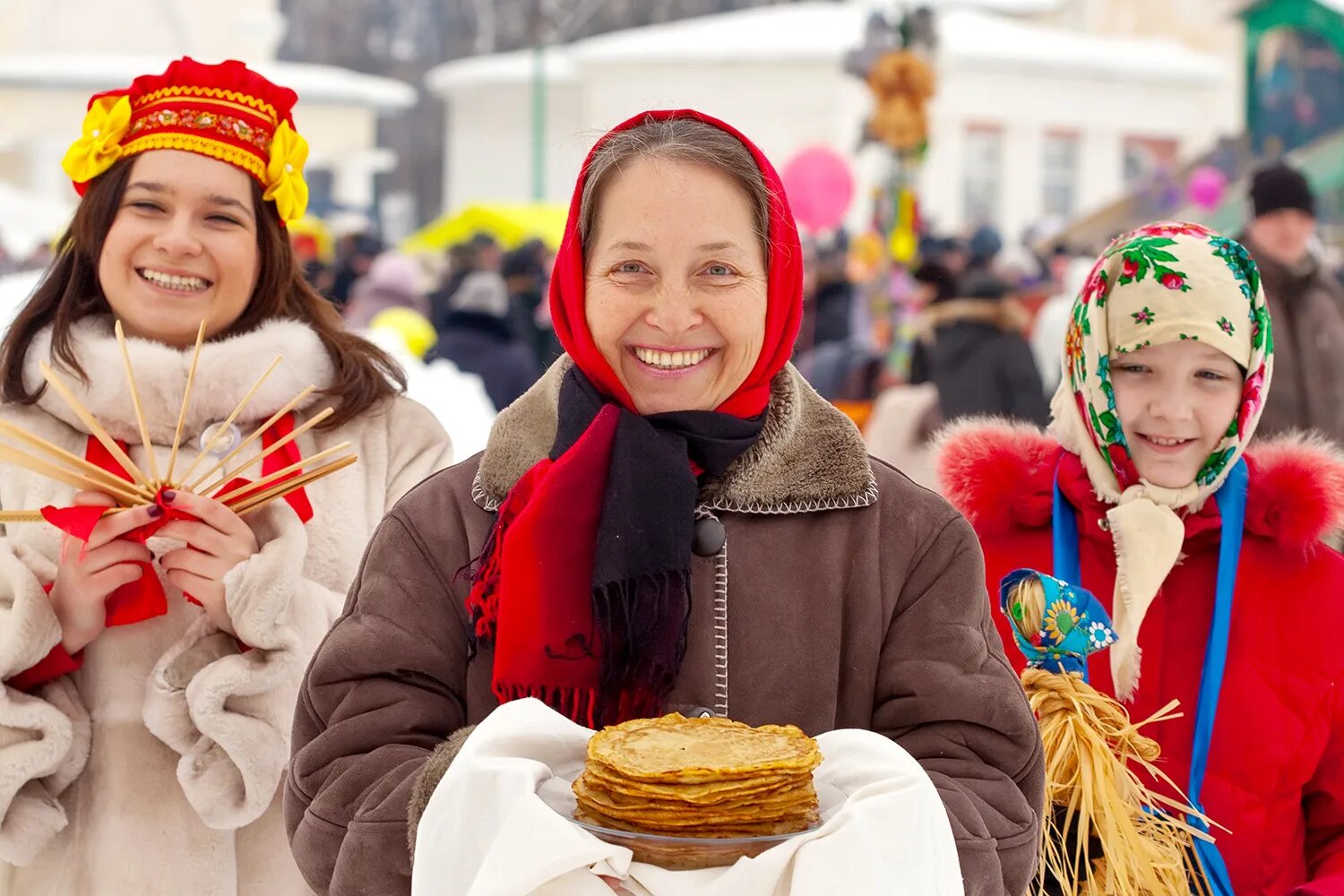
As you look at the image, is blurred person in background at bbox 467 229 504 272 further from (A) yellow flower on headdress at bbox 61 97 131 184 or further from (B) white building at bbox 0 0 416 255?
(B) white building at bbox 0 0 416 255

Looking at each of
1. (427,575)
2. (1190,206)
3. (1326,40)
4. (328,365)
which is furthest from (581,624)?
(1326,40)

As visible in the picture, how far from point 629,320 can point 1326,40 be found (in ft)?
49.4

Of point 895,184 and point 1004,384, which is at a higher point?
point 895,184

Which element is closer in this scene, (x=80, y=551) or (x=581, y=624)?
(x=581, y=624)

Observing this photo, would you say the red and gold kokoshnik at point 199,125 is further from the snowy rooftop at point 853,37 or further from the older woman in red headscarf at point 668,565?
the snowy rooftop at point 853,37

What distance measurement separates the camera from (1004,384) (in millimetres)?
6297

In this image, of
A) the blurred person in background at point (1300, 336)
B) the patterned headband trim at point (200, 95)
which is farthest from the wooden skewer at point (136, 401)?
the blurred person in background at point (1300, 336)

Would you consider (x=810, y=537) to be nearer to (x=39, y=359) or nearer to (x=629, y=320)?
(x=629, y=320)

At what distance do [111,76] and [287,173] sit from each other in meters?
19.4

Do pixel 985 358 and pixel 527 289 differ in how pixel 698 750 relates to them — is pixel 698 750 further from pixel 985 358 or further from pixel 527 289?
pixel 527 289

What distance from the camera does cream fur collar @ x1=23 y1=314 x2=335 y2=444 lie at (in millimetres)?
2537

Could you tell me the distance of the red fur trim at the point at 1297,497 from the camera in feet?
7.85

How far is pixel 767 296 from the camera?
187 cm

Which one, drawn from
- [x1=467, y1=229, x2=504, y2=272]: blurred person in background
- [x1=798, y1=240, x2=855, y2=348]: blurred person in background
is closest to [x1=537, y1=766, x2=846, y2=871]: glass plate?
[x1=798, y1=240, x2=855, y2=348]: blurred person in background
